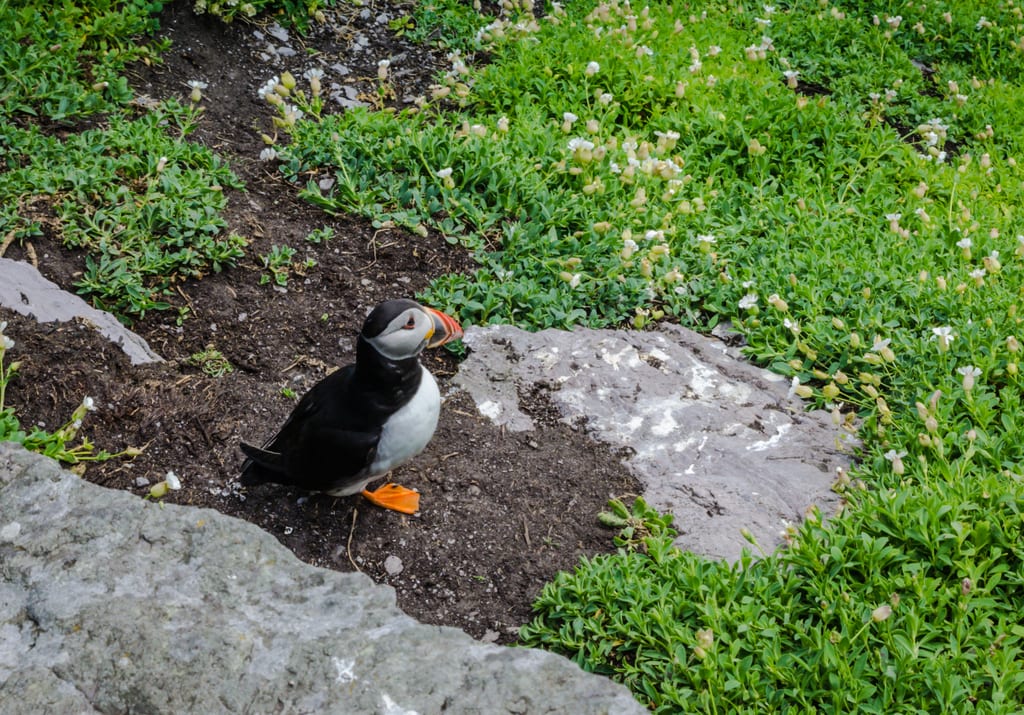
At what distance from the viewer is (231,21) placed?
23.5 ft

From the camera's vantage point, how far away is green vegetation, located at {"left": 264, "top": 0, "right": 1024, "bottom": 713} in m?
3.37

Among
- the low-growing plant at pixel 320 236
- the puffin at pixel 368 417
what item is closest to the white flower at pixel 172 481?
the puffin at pixel 368 417

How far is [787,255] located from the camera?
5523 millimetres

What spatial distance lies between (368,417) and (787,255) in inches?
112

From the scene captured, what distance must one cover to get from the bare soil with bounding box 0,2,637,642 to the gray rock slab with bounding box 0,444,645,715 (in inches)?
36.6

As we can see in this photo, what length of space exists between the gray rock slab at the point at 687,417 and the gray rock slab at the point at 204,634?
1501mm

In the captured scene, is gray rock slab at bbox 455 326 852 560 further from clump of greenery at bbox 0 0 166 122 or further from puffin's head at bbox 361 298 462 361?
clump of greenery at bbox 0 0 166 122

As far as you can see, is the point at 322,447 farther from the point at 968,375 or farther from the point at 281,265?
the point at 968,375

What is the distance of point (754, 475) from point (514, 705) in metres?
2.01

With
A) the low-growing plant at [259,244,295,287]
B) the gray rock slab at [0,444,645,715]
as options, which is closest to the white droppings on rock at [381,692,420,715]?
the gray rock slab at [0,444,645,715]

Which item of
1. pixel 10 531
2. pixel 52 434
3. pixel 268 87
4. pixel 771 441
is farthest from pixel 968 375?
pixel 268 87

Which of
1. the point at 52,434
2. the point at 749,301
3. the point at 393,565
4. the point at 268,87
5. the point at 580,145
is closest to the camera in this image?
the point at 393,565

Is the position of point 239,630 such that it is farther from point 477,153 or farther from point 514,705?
point 477,153

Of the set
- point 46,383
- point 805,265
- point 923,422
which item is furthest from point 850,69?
point 46,383
